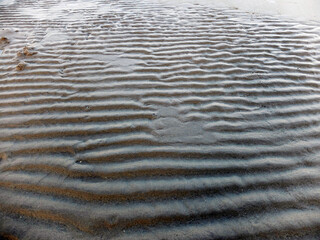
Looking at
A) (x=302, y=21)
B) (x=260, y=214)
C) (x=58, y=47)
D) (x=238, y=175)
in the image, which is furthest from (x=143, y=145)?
(x=302, y=21)

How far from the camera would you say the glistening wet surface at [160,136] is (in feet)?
4.81

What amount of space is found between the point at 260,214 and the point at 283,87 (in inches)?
68.4

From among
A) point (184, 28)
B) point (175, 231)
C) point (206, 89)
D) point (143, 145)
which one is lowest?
point (175, 231)

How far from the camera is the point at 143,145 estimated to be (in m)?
1.94

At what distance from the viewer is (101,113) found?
227 centimetres

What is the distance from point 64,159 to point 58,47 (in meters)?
2.41

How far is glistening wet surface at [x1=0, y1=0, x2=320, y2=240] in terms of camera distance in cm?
146

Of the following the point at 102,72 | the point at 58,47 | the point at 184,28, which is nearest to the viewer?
the point at 102,72

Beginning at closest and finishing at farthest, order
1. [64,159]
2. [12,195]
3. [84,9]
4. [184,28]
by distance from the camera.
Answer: [12,195] → [64,159] → [184,28] → [84,9]

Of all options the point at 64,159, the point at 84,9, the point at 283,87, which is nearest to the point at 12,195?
the point at 64,159

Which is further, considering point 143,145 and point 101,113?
point 101,113

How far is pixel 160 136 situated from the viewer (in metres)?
2.03

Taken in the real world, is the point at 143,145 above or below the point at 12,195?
above

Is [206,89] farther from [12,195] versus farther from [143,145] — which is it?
[12,195]
